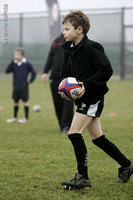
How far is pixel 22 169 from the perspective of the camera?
5188 mm

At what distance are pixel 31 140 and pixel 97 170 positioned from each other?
2.58 metres

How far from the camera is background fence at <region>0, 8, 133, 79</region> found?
1920 cm

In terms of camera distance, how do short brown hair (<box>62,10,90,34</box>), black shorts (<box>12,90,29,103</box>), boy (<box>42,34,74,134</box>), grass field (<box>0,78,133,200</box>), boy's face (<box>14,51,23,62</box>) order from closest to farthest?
1. grass field (<box>0,78,133,200</box>)
2. short brown hair (<box>62,10,90,34</box>)
3. boy (<box>42,34,74,134</box>)
4. boy's face (<box>14,51,23,62</box>)
5. black shorts (<box>12,90,29,103</box>)

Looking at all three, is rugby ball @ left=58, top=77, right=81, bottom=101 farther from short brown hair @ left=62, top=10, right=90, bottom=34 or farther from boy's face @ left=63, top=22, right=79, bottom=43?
short brown hair @ left=62, top=10, right=90, bottom=34

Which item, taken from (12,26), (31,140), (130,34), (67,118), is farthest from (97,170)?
(12,26)

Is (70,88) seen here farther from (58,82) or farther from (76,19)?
(58,82)

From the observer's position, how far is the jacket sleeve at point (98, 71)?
4.25 meters

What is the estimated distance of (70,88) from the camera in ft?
14.0

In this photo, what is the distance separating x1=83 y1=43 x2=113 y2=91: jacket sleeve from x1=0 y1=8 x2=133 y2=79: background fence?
14.9 metres

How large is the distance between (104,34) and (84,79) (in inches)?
615

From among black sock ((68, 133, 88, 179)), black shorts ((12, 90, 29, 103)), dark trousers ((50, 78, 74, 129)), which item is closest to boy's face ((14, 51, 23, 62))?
black shorts ((12, 90, 29, 103))

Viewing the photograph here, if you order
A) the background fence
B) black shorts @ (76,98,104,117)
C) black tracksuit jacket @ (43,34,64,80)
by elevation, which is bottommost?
the background fence

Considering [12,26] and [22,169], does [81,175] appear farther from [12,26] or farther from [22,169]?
[12,26]

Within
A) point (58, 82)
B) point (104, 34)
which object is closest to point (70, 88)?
point (58, 82)
